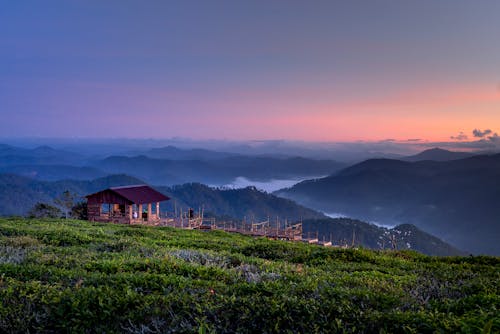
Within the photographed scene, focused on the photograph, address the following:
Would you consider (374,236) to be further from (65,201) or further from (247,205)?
(65,201)

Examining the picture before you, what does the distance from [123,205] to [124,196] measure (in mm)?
1994

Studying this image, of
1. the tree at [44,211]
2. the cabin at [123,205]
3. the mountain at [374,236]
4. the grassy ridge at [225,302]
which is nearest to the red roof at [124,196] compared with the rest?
the cabin at [123,205]

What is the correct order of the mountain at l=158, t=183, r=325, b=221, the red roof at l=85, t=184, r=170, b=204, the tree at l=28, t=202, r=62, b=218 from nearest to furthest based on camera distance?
the red roof at l=85, t=184, r=170, b=204, the tree at l=28, t=202, r=62, b=218, the mountain at l=158, t=183, r=325, b=221

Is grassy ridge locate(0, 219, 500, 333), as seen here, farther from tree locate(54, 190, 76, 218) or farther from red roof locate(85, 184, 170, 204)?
tree locate(54, 190, 76, 218)

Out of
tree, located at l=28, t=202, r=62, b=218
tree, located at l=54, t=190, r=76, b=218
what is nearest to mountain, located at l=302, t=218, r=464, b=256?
tree, located at l=54, t=190, r=76, b=218

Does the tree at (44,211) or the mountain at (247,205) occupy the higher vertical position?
the tree at (44,211)

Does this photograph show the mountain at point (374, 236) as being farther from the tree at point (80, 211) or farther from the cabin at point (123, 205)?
the tree at point (80, 211)

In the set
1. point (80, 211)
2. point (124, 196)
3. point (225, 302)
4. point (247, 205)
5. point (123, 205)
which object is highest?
point (225, 302)

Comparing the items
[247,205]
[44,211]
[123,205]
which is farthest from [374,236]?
[44,211]

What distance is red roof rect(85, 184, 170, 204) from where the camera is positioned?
41.8m

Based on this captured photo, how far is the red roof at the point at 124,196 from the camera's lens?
4184 centimetres

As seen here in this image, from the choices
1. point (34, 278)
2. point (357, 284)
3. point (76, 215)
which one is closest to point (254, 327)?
point (357, 284)

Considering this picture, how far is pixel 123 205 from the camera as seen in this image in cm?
4309

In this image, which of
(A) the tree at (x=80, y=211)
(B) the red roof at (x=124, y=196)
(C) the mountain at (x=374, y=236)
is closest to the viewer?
(B) the red roof at (x=124, y=196)
